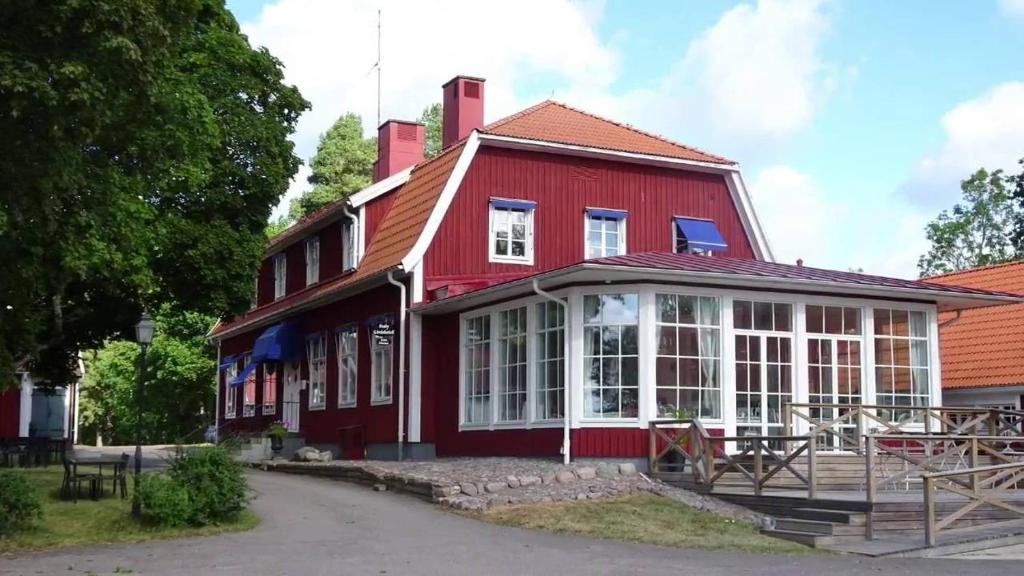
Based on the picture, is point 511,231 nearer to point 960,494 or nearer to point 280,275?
point 280,275

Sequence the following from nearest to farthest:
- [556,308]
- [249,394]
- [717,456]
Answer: [717,456], [556,308], [249,394]

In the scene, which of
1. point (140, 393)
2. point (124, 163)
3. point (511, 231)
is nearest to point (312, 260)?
point (511, 231)

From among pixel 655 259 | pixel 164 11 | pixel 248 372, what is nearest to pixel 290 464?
pixel 248 372

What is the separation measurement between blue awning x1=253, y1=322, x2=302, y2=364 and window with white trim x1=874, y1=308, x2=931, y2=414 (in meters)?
14.5

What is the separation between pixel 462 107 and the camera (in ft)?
89.8

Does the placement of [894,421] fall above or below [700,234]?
below

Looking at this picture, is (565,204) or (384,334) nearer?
(384,334)

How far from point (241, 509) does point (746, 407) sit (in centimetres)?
844

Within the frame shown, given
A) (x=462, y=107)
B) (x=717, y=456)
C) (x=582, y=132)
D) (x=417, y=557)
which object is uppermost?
(x=462, y=107)

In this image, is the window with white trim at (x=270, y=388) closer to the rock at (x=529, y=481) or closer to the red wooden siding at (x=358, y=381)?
the red wooden siding at (x=358, y=381)

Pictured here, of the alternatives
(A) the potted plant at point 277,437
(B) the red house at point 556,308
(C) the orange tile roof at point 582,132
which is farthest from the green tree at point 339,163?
(C) the orange tile roof at point 582,132

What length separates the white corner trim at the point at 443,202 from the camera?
76.8ft

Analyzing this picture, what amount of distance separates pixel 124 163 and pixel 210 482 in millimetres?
4596

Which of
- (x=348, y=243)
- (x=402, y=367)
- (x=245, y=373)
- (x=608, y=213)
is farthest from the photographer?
(x=245, y=373)
